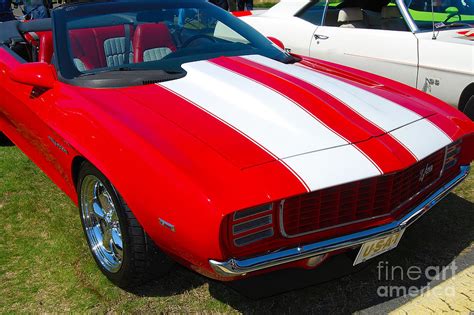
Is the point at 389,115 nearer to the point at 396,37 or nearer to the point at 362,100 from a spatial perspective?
the point at 362,100

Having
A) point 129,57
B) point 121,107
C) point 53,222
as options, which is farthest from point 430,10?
point 53,222

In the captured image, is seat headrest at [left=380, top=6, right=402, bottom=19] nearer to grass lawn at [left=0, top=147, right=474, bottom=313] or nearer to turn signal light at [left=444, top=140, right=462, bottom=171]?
grass lawn at [left=0, top=147, right=474, bottom=313]

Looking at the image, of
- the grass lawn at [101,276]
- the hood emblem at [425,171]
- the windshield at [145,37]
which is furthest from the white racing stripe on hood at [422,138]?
the windshield at [145,37]

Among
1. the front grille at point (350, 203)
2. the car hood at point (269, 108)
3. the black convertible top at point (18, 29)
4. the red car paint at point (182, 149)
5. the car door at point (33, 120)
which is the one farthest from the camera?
the black convertible top at point (18, 29)

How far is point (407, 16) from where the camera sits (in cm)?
452

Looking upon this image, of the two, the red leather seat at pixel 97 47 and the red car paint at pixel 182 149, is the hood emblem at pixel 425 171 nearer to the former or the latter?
the red car paint at pixel 182 149

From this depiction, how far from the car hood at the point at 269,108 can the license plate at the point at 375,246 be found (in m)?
0.43

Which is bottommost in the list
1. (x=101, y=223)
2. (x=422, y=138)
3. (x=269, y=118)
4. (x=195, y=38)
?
(x=101, y=223)

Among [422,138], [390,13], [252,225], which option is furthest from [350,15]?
[252,225]

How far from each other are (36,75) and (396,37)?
3123 millimetres

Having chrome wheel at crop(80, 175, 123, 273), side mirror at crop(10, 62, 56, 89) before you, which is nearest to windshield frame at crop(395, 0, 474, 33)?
side mirror at crop(10, 62, 56, 89)

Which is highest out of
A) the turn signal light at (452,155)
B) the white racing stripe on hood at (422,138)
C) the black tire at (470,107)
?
the white racing stripe on hood at (422,138)

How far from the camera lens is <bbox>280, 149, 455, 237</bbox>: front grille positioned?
77.7 inches

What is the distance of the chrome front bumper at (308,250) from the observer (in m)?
1.88
